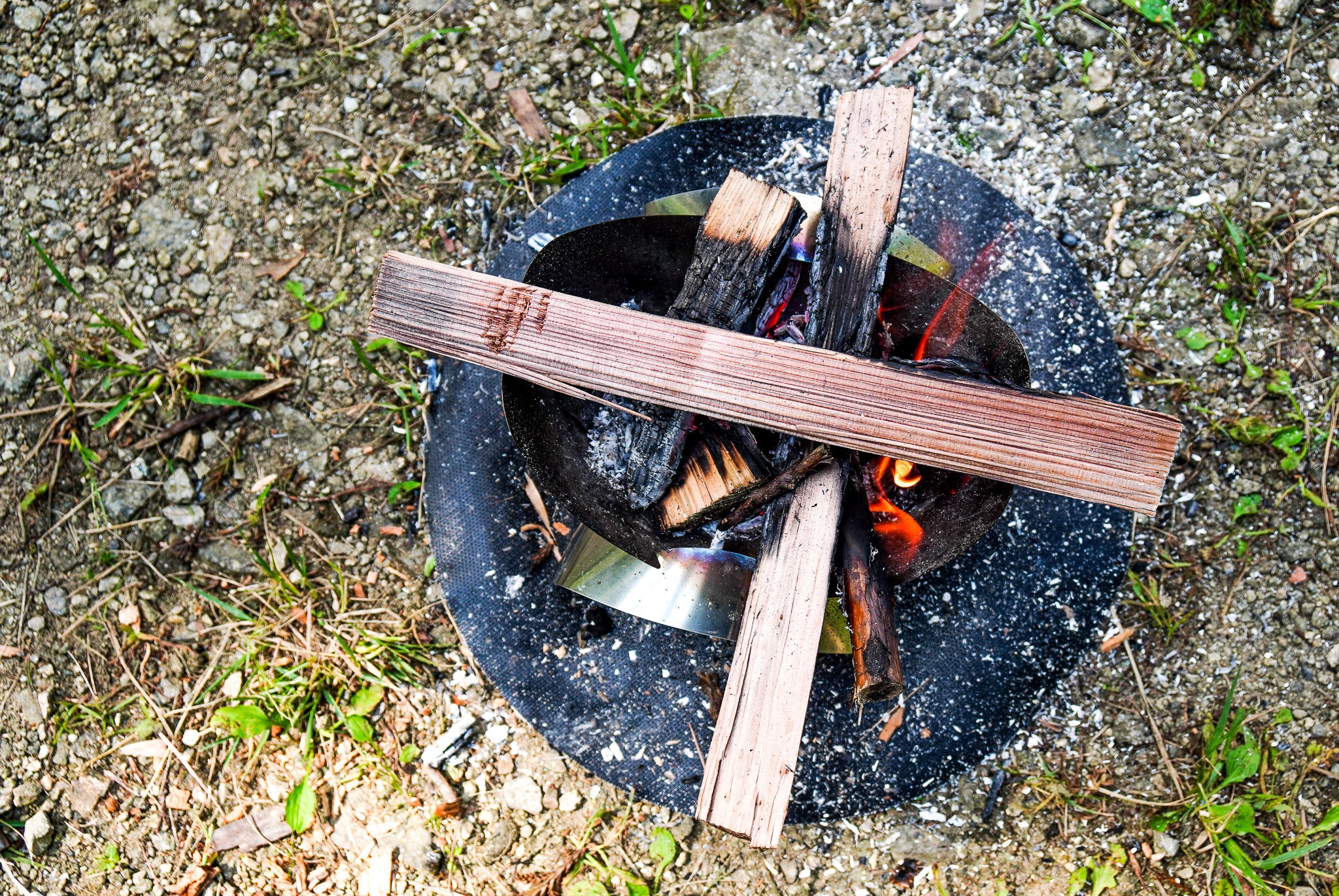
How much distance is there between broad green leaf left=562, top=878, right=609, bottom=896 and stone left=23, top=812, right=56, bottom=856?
138 centimetres

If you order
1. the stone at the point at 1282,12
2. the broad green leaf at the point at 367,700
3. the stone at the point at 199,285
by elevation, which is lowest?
the broad green leaf at the point at 367,700

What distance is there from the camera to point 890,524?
1.71 metres

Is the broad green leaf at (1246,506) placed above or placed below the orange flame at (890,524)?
below

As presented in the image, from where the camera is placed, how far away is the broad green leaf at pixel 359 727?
2.19 meters

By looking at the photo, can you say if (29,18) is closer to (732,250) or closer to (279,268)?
(279,268)

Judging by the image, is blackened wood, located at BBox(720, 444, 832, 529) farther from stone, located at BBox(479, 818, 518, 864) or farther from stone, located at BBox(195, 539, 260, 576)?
stone, located at BBox(195, 539, 260, 576)

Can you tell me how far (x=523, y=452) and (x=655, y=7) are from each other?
1.59 metres

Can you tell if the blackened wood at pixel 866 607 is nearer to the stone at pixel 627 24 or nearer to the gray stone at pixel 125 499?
the stone at pixel 627 24

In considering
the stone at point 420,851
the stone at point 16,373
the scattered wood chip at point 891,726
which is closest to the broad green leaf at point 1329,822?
the scattered wood chip at point 891,726

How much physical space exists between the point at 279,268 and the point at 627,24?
124cm

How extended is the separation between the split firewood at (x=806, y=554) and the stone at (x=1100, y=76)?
113 cm

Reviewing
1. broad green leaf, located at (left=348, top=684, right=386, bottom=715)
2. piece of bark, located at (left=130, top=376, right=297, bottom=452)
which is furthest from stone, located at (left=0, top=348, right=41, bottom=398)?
broad green leaf, located at (left=348, top=684, right=386, bottom=715)

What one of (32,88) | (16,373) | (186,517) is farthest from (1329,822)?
(32,88)

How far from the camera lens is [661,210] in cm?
201
